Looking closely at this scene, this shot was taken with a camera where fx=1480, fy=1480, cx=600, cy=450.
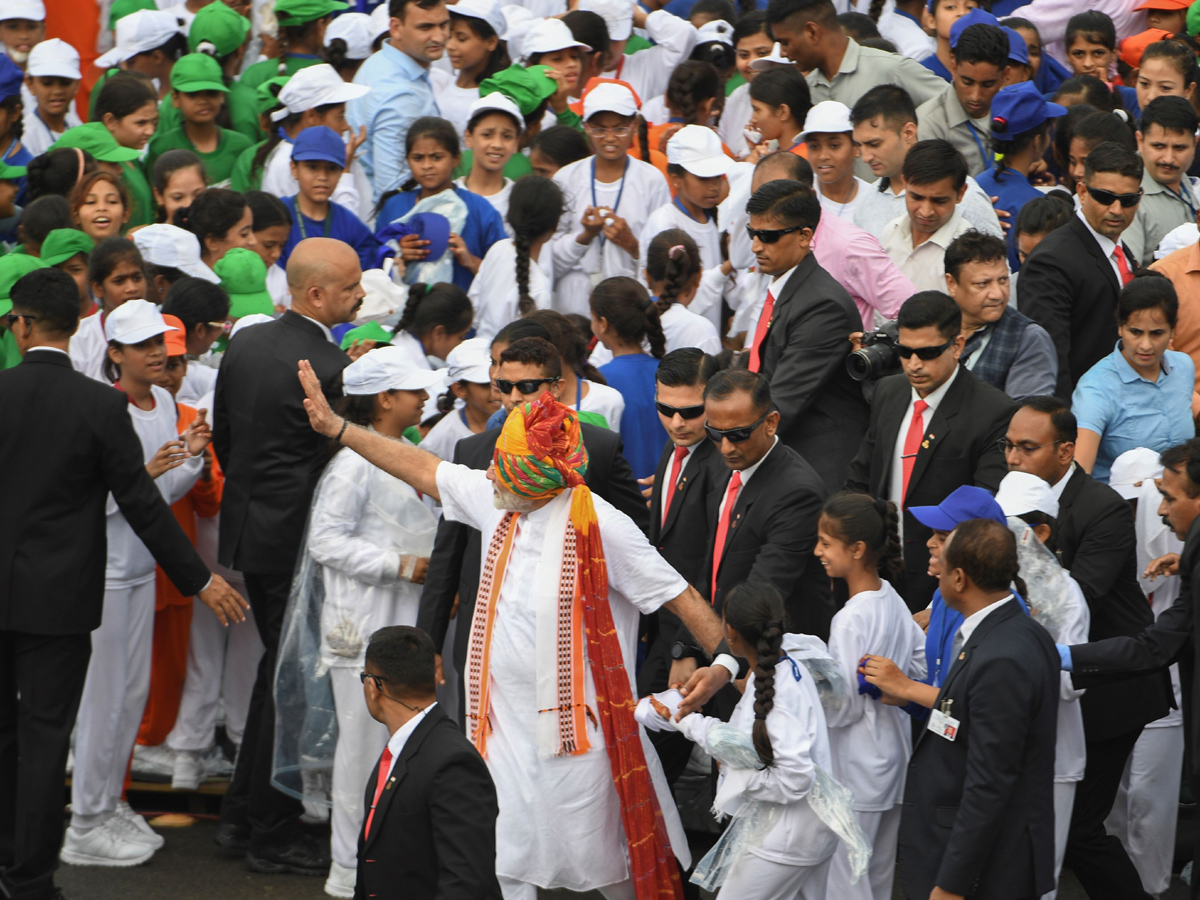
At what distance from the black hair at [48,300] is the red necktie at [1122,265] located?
15.3 ft

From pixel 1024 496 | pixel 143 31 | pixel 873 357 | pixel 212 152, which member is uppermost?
pixel 143 31

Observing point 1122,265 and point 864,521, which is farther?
point 1122,265

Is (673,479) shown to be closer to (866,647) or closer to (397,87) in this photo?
(866,647)

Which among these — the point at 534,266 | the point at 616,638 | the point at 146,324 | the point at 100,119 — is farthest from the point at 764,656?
the point at 100,119

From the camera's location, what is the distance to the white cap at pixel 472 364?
6.36 metres

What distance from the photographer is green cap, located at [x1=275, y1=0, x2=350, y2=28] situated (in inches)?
382

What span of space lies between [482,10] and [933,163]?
166 inches

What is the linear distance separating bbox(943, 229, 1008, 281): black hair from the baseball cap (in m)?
6.15

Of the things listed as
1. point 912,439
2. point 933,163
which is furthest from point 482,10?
point 912,439

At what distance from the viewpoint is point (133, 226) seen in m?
8.38

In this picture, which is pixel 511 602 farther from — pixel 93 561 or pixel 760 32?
pixel 760 32

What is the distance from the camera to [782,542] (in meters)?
5.30

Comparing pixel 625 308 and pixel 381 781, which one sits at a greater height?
pixel 625 308

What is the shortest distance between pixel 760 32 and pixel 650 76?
41.6 inches
